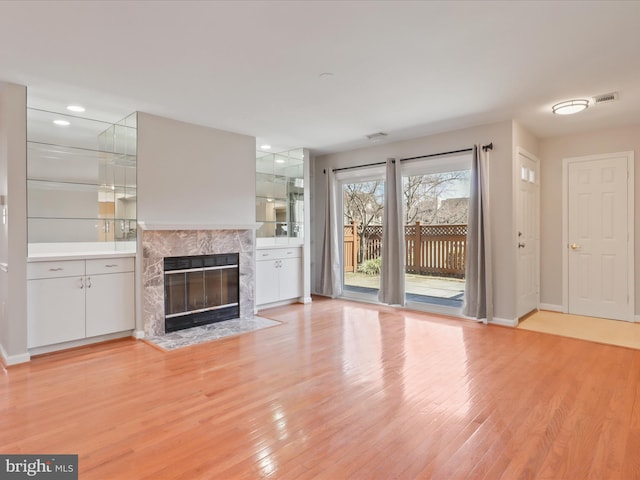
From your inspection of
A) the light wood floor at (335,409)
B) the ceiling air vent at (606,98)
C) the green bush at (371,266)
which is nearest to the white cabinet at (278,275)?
the green bush at (371,266)

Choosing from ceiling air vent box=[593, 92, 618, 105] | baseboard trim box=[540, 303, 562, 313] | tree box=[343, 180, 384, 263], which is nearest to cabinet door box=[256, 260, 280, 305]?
tree box=[343, 180, 384, 263]

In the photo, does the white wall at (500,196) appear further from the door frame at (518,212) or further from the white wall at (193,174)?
the white wall at (193,174)

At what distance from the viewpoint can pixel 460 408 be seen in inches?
99.0

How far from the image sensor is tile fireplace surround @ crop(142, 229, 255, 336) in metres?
4.26

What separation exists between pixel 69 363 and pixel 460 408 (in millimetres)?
3483

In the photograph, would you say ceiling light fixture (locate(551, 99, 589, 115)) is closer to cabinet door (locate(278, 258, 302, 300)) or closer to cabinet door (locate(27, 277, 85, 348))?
cabinet door (locate(278, 258, 302, 300))

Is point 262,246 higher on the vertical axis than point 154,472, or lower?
higher

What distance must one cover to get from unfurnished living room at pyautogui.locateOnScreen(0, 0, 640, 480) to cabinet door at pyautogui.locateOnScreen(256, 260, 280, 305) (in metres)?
0.05

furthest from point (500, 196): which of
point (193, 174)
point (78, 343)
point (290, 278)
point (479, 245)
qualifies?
point (78, 343)

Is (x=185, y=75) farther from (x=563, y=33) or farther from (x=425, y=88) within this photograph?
(x=563, y=33)

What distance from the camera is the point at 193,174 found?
15.5ft

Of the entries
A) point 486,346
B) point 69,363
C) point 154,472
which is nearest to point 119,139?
point 69,363

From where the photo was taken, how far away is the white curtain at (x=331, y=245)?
656 cm

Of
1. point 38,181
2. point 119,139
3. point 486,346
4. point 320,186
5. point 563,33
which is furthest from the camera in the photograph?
point 320,186
